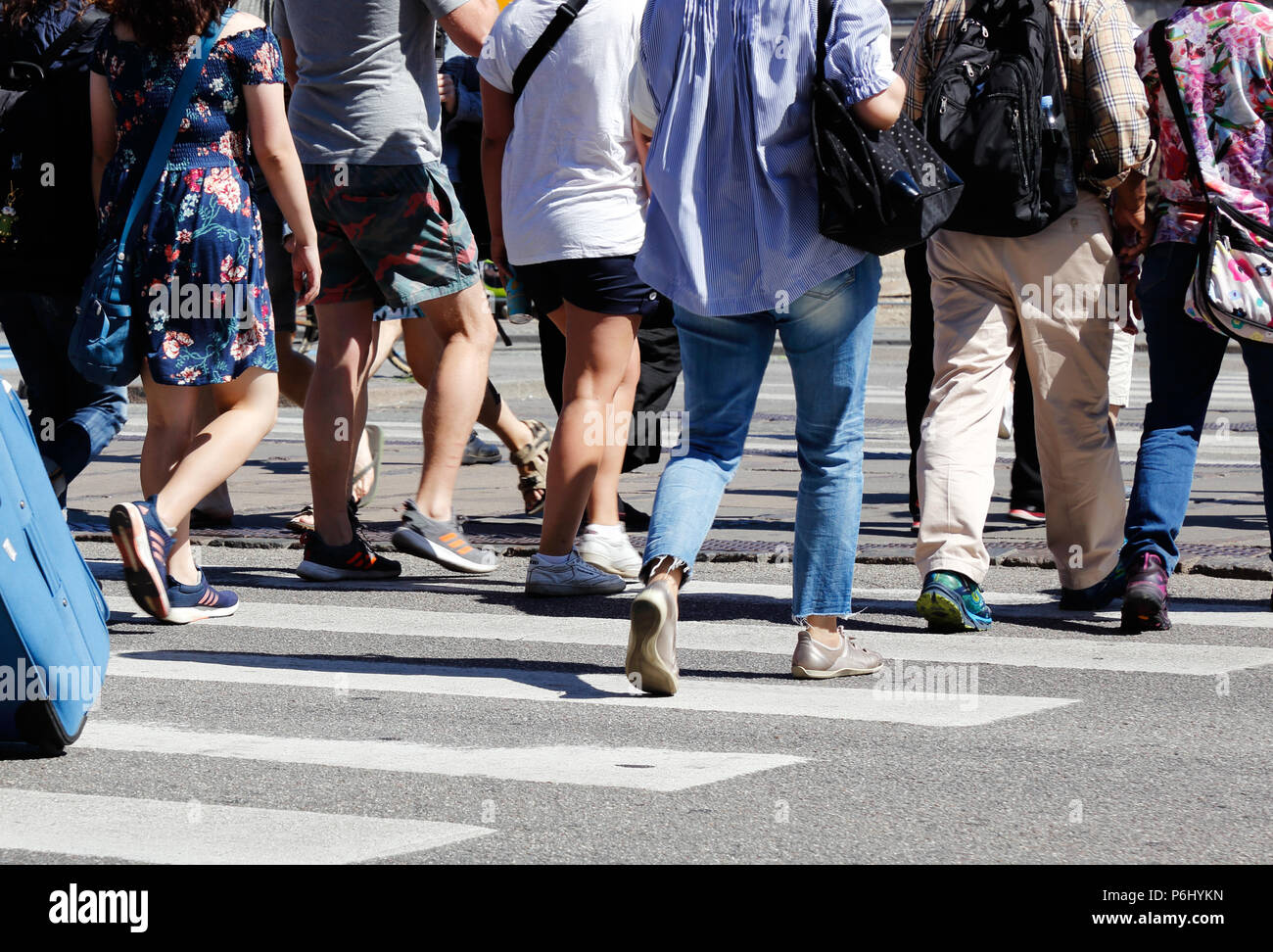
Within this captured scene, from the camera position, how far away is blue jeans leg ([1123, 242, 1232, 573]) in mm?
6059

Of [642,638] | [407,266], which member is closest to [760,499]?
[407,266]

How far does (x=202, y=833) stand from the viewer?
12.5ft

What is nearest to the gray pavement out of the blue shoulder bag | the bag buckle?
the blue shoulder bag

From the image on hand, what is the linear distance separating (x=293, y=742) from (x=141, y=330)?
188 cm

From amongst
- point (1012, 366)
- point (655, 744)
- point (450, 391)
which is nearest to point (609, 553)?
point (450, 391)

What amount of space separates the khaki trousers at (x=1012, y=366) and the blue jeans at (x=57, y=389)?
2839 mm

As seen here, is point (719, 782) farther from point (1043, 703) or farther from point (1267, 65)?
point (1267, 65)

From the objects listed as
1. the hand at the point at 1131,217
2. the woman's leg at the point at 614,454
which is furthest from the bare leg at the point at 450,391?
the hand at the point at 1131,217

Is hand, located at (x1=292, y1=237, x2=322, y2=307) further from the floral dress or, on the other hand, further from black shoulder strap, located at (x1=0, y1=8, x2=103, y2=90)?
black shoulder strap, located at (x1=0, y1=8, x2=103, y2=90)

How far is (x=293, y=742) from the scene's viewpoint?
462 cm

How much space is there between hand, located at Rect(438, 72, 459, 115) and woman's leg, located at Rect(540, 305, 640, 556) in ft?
8.49

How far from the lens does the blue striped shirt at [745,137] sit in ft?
16.4

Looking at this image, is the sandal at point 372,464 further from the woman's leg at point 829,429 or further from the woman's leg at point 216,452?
the woman's leg at point 829,429

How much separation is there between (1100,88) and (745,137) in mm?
1378
